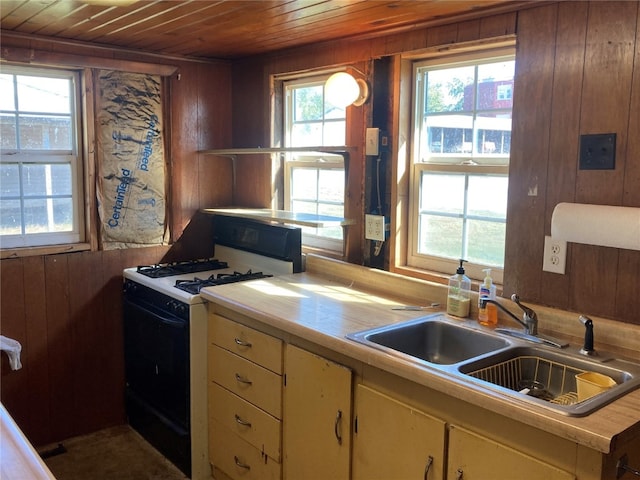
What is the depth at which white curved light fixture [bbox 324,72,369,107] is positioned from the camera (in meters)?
2.75

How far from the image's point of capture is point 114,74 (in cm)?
321

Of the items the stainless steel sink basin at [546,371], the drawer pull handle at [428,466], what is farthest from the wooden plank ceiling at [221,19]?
the drawer pull handle at [428,466]

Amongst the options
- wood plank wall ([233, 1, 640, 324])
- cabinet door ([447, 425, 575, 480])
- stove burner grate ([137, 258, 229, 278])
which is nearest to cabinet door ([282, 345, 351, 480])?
cabinet door ([447, 425, 575, 480])

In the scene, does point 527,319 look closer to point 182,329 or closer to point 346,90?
point 346,90

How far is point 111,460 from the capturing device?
3045mm

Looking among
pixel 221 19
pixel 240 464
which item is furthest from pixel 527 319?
pixel 221 19

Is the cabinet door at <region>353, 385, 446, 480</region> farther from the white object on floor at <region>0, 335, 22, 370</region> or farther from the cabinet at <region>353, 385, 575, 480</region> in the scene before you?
the white object on floor at <region>0, 335, 22, 370</region>

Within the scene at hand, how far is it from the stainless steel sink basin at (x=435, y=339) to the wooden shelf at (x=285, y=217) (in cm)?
72

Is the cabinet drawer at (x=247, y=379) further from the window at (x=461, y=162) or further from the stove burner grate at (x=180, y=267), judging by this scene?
the window at (x=461, y=162)

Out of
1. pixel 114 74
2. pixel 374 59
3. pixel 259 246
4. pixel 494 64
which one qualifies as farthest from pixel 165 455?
pixel 494 64

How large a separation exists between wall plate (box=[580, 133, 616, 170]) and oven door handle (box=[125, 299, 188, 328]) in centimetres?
186

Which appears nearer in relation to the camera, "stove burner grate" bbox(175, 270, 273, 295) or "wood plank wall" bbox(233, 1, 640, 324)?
"wood plank wall" bbox(233, 1, 640, 324)

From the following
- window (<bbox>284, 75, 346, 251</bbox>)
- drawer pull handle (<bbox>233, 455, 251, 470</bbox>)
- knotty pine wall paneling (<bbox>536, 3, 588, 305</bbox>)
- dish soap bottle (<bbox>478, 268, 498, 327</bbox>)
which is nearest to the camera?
knotty pine wall paneling (<bbox>536, 3, 588, 305</bbox>)

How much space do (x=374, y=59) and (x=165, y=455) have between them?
2.28m
